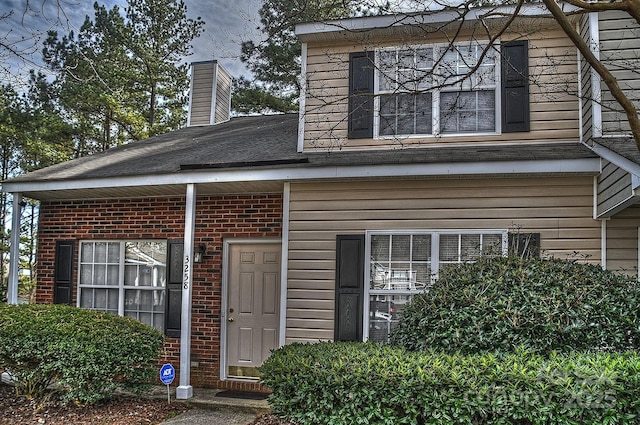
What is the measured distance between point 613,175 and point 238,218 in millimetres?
4604

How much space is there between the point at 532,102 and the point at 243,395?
506cm

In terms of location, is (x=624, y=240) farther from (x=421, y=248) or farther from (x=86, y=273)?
(x=86, y=273)

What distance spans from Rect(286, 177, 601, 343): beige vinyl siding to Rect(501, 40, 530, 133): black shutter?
2.44ft

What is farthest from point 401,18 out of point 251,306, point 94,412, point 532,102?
point 94,412

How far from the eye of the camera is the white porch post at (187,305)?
6.92m

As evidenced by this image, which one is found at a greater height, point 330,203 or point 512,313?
point 330,203

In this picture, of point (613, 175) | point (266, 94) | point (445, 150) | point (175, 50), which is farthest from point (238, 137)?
point (175, 50)

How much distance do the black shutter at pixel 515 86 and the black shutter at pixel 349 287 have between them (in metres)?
2.26

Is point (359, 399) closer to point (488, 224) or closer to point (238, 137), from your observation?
point (488, 224)

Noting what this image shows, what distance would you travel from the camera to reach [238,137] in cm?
880

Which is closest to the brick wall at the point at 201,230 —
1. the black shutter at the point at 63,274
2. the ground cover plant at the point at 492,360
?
the black shutter at the point at 63,274

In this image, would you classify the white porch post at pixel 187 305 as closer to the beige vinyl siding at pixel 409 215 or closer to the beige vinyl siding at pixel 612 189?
the beige vinyl siding at pixel 409 215

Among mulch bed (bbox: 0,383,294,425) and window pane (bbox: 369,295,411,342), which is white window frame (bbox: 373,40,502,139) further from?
mulch bed (bbox: 0,383,294,425)

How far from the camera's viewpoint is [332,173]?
657 centimetres
